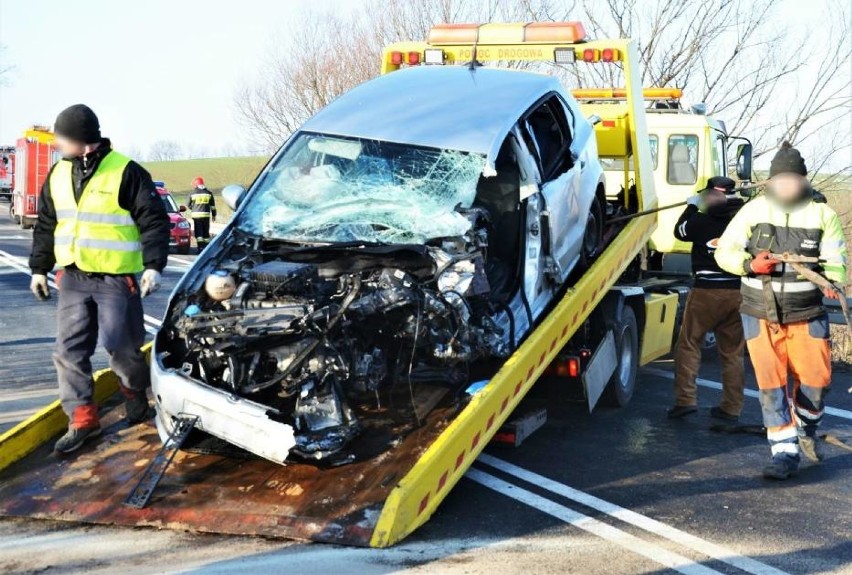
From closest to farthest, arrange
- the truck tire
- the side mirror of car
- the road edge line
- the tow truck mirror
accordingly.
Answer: the road edge line
the side mirror of car
the truck tire
the tow truck mirror

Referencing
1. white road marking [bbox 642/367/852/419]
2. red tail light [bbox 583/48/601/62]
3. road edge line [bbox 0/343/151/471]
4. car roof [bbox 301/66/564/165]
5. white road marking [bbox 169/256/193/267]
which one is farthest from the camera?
white road marking [bbox 169/256/193/267]

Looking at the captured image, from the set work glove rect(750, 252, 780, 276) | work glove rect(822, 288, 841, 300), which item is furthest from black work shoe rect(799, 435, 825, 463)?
work glove rect(750, 252, 780, 276)

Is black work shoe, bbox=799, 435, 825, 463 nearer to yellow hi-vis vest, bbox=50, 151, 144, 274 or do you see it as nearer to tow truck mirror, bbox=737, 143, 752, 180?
yellow hi-vis vest, bbox=50, 151, 144, 274

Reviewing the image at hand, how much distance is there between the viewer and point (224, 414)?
5270mm

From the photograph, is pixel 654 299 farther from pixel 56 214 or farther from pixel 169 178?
pixel 169 178

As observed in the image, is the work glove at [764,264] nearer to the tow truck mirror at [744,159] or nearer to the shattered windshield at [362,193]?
the shattered windshield at [362,193]

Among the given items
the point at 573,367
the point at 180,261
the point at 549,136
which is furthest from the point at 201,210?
the point at 573,367

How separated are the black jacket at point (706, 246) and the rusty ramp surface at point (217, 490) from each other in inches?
118

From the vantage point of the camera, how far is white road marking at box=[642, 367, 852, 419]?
827 centimetres

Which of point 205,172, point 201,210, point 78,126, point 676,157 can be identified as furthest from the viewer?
point 205,172

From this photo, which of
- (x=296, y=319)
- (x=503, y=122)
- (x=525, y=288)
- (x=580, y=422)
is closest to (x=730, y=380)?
(x=580, y=422)

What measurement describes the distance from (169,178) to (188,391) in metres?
64.6

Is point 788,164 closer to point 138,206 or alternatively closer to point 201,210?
point 138,206

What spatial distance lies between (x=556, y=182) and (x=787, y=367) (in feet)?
6.21
